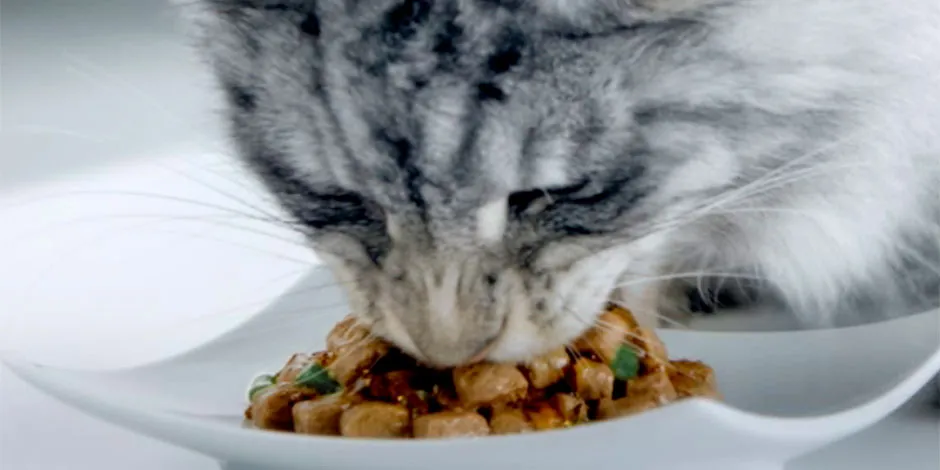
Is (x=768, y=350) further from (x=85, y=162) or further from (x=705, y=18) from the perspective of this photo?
(x=85, y=162)

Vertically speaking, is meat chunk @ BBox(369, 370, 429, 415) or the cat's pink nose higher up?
the cat's pink nose

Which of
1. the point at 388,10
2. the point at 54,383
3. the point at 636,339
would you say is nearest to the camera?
the point at 388,10

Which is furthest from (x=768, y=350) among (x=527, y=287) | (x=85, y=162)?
(x=85, y=162)

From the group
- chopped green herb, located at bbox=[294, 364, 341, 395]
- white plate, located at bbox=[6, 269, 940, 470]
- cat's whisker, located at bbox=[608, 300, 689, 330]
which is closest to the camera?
white plate, located at bbox=[6, 269, 940, 470]

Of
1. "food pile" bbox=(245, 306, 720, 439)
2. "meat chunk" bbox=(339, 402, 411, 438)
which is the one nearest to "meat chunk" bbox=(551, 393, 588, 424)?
"food pile" bbox=(245, 306, 720, 439)

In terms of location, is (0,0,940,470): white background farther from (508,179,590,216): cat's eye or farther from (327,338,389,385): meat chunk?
(508,179,590,216): cat's eye

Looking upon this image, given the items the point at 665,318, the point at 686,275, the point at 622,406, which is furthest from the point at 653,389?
the point at 665,318

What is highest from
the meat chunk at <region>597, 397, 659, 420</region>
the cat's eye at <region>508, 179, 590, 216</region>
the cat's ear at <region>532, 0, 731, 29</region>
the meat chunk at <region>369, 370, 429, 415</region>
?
the cat's ear at <region>532, 0, 731, 29</region>

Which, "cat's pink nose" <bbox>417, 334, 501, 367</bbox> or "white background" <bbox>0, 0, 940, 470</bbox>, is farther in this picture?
"white background" <bbox>0, 0, 940, 470</bbox>
